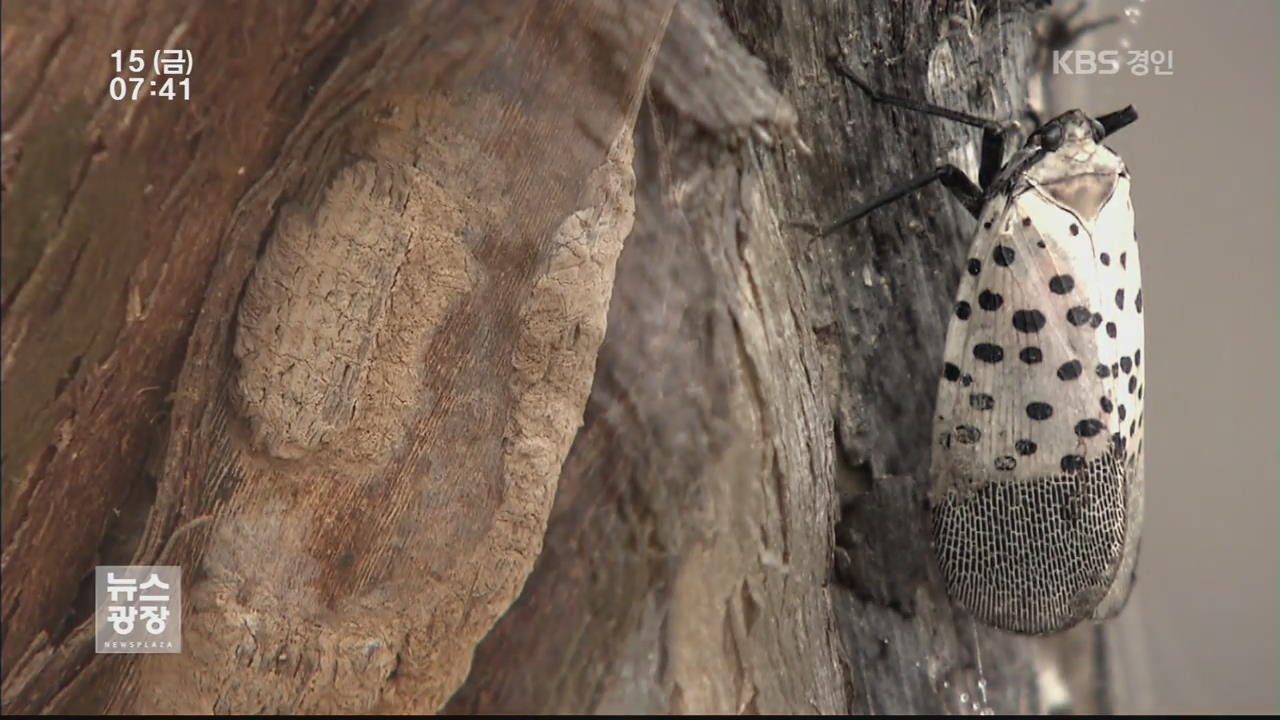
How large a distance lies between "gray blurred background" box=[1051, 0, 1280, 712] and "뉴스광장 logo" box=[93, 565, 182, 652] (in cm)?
107

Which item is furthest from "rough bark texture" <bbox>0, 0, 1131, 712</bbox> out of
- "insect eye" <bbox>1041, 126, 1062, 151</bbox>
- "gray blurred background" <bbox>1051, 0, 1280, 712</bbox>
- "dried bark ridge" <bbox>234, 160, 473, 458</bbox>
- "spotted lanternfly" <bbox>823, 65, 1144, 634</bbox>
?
"gray blurred background" <bbox>1051, 0, 1280, 712</bbox>

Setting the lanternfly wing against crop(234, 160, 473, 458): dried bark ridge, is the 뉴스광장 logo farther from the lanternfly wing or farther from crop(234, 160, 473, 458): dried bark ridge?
the lanternfly wing

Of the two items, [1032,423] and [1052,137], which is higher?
[1052,137]

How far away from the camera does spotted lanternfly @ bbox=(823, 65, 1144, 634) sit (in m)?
1.15

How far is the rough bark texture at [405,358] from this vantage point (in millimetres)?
812

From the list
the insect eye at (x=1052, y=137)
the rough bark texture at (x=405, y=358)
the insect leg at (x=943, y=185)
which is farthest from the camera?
the insect eye at (x=1052, y=137)

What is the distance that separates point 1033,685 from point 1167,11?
869 mm

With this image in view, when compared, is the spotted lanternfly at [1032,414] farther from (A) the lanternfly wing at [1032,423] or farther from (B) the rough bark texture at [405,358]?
(B) the rough bark texture at [405,358]

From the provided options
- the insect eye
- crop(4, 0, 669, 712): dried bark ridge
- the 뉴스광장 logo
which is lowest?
the 뉴스광장 logo

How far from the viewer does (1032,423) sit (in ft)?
3.80

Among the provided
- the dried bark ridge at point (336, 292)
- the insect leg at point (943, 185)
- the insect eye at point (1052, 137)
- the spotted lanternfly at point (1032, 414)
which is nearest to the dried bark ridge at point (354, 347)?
the dried bark ridge at point (336, 292)

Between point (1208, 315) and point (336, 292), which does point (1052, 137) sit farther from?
point (336, 292)

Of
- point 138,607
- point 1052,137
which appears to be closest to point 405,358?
point 138,607

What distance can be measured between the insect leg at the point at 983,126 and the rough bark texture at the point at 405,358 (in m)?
0.20
